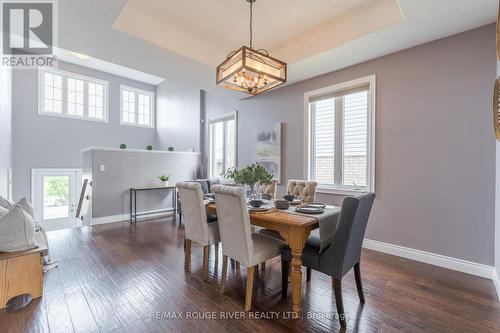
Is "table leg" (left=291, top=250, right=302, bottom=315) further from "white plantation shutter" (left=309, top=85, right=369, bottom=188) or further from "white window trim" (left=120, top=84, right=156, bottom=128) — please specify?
"white window trim" (left=120, top=84, right=156, bottom=128)

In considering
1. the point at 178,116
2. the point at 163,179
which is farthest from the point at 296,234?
the point at 178,116

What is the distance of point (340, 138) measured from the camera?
363 cm

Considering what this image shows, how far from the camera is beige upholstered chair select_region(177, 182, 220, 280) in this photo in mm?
2305

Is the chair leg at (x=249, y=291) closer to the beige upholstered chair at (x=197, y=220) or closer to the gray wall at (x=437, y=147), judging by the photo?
the beige upholstered chair at (x=197, y=220)

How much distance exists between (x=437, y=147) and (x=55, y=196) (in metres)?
8.79

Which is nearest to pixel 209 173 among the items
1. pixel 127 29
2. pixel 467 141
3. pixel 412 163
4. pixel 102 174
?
pixel 102 174

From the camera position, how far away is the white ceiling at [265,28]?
2354 mm

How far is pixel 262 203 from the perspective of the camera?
2297 mm

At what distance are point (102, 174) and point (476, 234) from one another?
6.04m

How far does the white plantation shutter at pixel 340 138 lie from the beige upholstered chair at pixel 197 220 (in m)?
2.20

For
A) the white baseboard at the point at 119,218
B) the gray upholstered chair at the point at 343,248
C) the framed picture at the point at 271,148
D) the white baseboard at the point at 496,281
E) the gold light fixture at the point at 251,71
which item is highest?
the gold light fixture at the point at 251,71

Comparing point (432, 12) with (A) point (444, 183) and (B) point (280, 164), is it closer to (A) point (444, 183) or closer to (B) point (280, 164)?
(A) point (444, 183)

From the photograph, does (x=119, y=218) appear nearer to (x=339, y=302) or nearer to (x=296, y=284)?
(x=296, y=284)

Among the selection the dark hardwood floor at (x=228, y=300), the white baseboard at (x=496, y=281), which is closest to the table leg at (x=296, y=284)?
the dark hardwood floor at (x=228, y=300)
